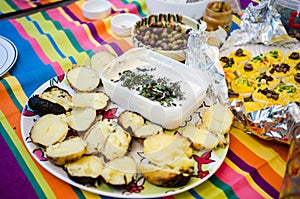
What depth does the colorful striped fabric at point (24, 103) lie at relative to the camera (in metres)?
0.88

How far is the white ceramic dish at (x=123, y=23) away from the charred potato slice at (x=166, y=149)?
61 centimetres

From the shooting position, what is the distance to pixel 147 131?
938 mm

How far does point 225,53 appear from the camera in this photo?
1.26 meters

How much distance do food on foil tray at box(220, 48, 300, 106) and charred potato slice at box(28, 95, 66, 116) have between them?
1.53 feet

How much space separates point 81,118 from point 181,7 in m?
0.61

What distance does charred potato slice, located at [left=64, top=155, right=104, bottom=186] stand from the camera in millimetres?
825

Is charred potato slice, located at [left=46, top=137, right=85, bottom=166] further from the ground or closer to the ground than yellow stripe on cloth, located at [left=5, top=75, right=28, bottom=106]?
further from the ground

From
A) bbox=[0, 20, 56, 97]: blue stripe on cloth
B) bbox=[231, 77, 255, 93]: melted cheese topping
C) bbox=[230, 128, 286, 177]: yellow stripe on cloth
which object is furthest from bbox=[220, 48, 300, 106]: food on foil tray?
bbox=[0, 20, 56, 97]: blue stripe on cloth

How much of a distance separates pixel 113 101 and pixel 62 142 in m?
0.22

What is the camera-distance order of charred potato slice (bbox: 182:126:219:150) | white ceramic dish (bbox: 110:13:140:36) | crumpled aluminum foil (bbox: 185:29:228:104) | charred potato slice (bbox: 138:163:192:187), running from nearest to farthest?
charred potato slice (bbox: 138:163:192:187) < charred potato slice (bbox: 182:126:219:150) < crumpled aluminum foil (bbox: 185:29:228:104) < white ceramic dish (bbox: 110:13:140:36)

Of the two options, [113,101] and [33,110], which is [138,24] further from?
[33,110]

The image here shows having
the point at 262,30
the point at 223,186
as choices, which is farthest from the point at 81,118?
the point at 262,30

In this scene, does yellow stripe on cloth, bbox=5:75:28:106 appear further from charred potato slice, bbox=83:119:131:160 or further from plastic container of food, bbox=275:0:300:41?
plastic container of food, bbox=275:0:300:41

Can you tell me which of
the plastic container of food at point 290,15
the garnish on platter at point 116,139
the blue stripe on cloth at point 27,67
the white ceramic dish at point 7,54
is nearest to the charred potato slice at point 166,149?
the garnish on platter at point 116,139
